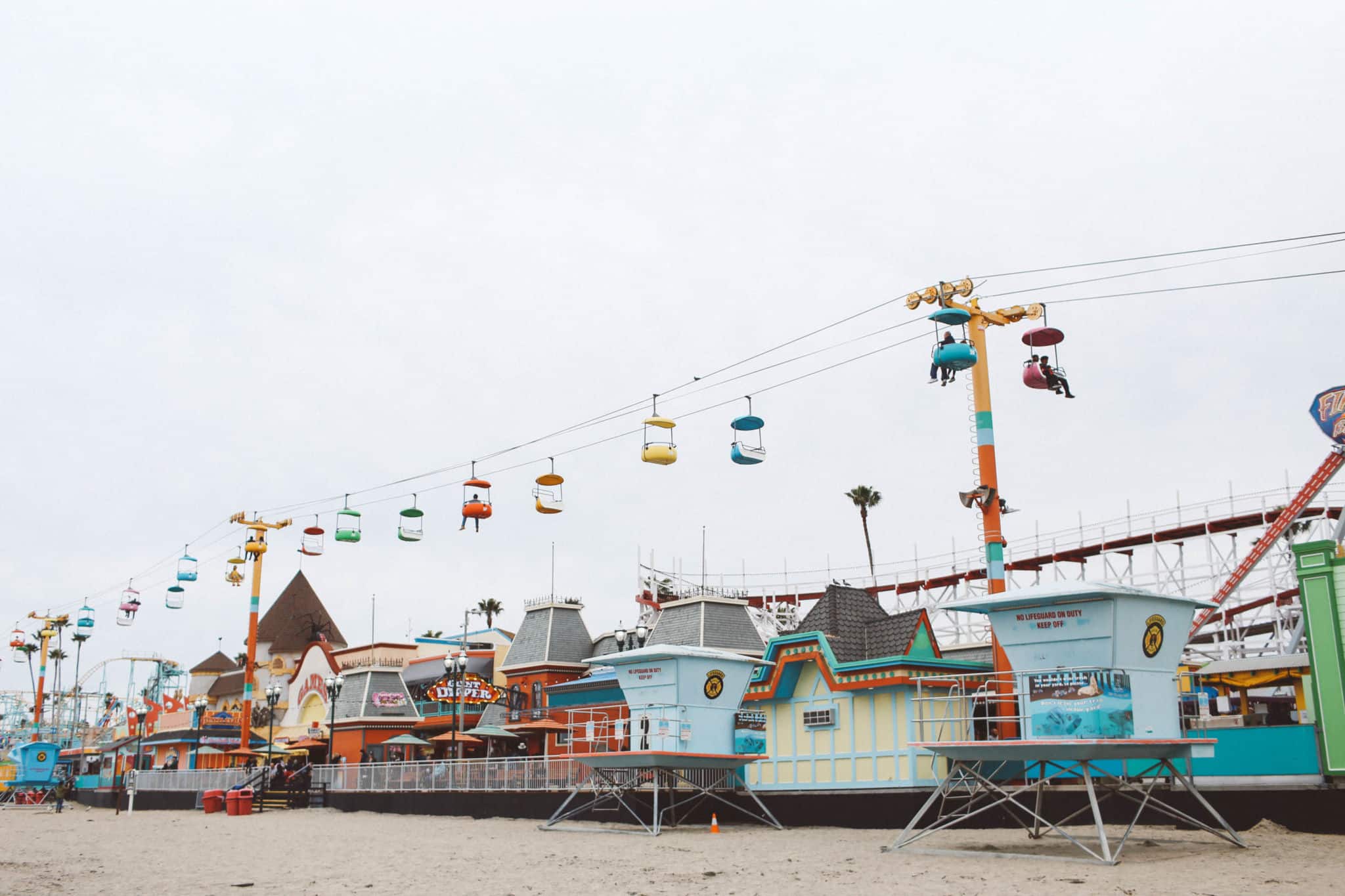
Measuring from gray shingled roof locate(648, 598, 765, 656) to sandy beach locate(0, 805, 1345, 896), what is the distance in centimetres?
1257

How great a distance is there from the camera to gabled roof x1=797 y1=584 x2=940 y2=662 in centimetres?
2556

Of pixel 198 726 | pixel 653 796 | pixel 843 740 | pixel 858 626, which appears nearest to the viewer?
pixel 653 796

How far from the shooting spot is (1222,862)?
14484mm

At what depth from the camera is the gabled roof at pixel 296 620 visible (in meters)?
67.4

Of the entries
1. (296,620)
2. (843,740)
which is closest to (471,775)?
(843,740)

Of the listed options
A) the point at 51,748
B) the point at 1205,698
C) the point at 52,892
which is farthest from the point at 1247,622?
the point at 51,748

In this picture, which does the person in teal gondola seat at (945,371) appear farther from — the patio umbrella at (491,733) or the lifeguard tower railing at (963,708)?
the patio umbrella at (491,733)

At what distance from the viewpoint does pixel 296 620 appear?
68.3 meters

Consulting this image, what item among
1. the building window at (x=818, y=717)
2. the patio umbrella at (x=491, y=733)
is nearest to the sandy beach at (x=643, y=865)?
the building window at (x=818, y=717)

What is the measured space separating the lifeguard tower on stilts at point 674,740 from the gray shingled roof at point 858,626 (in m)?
1.99

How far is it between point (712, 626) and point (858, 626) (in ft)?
34.8

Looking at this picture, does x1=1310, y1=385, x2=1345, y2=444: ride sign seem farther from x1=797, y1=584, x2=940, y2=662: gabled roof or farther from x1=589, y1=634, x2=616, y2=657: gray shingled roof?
x1=589, y1=634, x2=616, y2=657: gray shingled roof

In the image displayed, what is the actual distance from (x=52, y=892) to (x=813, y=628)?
1719cm

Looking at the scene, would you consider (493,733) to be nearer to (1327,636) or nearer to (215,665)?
(1327,636)
